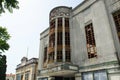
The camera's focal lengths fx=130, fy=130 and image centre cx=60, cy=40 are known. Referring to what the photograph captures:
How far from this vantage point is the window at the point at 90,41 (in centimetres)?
1658

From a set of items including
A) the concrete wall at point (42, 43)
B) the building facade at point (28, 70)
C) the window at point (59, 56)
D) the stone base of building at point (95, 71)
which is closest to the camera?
the stone base of building at point (95, 71)

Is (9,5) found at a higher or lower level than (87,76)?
higher

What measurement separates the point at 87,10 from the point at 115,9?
4.29 m

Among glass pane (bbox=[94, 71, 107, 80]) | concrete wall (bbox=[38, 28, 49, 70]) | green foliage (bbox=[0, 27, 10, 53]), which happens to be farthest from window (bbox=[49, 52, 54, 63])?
green foliage (bbox=[0, 27, 10, 53])

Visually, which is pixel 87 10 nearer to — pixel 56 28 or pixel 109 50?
pixel 56 28

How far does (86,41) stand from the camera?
58.3 ft

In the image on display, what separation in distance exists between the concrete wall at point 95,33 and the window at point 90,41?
0.51 meters

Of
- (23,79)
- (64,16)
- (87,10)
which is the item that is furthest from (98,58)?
(23,79)

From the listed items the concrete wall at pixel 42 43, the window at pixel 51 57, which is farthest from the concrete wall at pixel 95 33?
the concrete wall at pixel 42 43

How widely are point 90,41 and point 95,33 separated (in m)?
1.40

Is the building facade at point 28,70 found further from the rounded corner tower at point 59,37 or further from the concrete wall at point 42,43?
the rounded corner tower at point 59,37

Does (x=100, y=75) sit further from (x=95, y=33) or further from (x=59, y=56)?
(x=59, y=56)

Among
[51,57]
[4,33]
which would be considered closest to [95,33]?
[51,57]

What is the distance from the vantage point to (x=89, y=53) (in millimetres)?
16969
